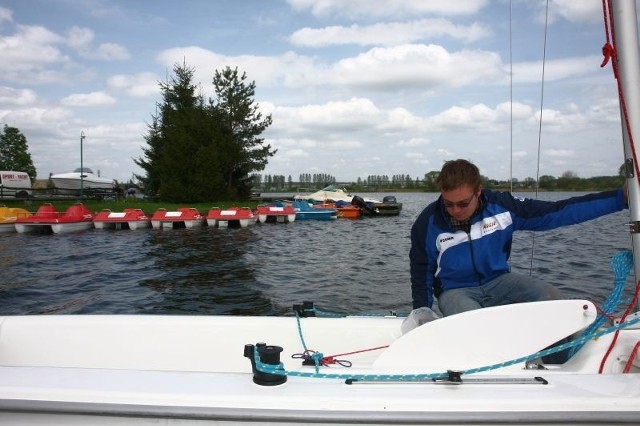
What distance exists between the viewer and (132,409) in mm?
1946

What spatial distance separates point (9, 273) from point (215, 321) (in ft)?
39.3

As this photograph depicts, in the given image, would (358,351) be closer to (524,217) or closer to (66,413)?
(524,217)

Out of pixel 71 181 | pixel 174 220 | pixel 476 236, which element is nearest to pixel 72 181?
pixel 71 181

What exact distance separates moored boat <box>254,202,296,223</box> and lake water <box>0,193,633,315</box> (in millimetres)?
7166

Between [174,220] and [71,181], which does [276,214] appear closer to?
[174,220]

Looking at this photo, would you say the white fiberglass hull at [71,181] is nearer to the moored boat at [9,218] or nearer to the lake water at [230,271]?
the moored boat at [9,218]

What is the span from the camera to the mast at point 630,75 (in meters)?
2.90

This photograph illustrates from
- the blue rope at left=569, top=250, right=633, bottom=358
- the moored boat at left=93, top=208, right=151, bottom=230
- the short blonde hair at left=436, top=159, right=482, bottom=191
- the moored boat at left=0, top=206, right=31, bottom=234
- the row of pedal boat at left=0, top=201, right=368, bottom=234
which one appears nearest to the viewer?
→ the blue rope at left=569, top=250, right=633, bottom=358

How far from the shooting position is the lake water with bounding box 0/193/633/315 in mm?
9430

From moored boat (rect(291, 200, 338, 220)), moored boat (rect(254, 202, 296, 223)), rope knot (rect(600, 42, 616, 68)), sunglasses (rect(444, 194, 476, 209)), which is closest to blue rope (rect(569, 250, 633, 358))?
sunglasses (rect(444, 194, 476, 209))

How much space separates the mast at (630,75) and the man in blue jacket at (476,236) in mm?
289

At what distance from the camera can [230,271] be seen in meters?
13.3

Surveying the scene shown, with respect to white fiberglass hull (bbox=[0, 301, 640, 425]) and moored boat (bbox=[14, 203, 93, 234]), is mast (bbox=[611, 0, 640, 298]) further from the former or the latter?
moored boat (bbox=[14, 203, 93, 234])

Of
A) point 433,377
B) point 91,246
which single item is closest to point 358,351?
point 433,377
